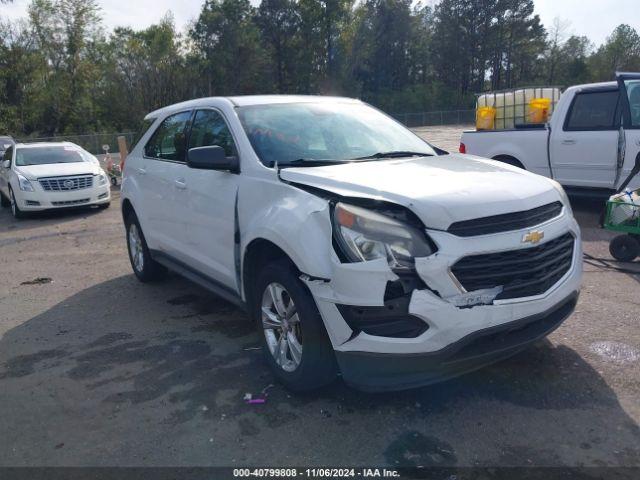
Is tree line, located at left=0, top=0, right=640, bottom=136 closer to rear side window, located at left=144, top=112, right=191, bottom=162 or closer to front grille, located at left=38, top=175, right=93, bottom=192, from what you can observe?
front grille, located at left=38, top=175, right=93, bottom=192

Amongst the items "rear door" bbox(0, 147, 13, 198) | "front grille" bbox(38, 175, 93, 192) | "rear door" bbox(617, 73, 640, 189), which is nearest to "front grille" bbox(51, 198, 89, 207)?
"front grille" bbox(38, 175, 93, 192)

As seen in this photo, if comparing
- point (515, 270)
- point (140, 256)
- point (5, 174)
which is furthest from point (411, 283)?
point (5, 174)

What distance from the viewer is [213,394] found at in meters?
3.79

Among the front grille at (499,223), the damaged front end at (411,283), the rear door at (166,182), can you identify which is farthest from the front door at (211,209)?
the front grille at (499,223)

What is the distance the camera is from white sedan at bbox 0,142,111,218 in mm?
11594

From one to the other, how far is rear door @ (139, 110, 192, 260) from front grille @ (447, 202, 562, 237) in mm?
2697

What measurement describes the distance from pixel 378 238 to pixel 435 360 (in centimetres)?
71

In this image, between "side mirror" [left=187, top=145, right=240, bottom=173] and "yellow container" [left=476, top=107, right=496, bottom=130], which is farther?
Result: "yellow container" [left=476, top=107, right=496, bottom=130]

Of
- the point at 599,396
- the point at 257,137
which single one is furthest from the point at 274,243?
the point at 599,396

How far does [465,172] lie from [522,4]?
76.9 meters

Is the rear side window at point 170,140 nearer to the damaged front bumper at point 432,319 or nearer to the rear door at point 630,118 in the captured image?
the damaged front bumper at point 432,319

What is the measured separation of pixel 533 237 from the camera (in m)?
3.24

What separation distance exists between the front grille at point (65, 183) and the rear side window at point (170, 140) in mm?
6561

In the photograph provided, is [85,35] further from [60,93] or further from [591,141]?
[591,141]
